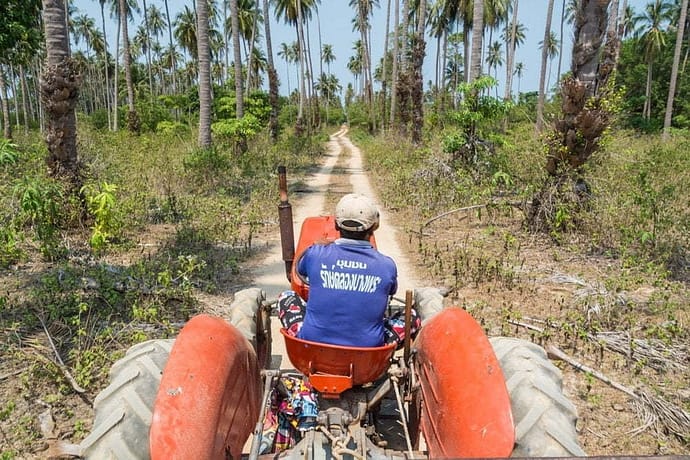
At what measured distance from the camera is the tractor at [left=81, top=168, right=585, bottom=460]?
1.91m

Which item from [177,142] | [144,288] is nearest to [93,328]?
[144,288]

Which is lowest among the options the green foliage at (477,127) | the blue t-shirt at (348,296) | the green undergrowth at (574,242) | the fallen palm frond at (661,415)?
the fallen palm frond at (661,415)

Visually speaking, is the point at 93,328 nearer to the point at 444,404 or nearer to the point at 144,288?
the point at 144,288

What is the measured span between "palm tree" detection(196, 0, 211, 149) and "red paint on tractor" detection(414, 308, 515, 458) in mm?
12326

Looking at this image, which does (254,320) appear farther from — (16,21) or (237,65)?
(237,65)

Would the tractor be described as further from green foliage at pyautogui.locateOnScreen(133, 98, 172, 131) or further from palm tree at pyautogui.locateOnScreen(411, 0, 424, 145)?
green foliage at pyautogui.locateOnScreen(133, 98, 172, 131)

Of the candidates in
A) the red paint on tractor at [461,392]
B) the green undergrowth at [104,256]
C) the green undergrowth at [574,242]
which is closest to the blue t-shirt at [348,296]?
the red paint on tractor at [461,392]

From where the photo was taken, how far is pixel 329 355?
2.41m

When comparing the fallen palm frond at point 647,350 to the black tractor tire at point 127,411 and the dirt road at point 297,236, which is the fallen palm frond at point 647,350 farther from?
the black tractor tire at point 127,411

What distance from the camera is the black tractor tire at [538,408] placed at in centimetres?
194

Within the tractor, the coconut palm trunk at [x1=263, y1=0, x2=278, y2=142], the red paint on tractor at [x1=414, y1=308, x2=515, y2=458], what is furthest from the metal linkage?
the coconut palm trunk at [x1=263, y1=0, x2=278, y2=142]

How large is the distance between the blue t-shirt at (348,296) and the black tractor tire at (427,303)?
75 cm

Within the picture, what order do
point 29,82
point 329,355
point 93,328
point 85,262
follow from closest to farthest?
point 329,355, point 93,328, point 85,262, point 29,82

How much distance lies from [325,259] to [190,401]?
1017 millimetres
